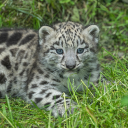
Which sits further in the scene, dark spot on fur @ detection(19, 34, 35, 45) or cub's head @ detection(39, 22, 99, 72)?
dark spot on fur @ detection(19, 34, 35, 45)

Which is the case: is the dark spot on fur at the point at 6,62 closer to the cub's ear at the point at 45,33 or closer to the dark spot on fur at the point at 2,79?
the dark spot on fur at the point at 2,79

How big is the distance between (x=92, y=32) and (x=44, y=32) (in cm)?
108

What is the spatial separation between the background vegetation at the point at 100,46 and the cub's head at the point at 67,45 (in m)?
0.62

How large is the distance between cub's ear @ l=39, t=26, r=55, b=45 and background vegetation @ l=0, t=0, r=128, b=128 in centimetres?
140

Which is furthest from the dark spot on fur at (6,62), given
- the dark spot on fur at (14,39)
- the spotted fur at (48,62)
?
the dark spot on fur at (14,39)

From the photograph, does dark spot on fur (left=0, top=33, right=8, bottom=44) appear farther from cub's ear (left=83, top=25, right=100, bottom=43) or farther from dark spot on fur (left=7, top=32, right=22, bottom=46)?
cub's ear (left=83, top=25, right=100, bottom=43)

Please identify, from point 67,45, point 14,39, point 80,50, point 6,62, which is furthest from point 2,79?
point 80,50

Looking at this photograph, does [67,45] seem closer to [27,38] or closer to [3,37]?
[27,38]

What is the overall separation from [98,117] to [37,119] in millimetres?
1253

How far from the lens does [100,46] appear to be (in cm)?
873

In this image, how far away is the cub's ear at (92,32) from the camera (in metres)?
5.62

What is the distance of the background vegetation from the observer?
164 inches

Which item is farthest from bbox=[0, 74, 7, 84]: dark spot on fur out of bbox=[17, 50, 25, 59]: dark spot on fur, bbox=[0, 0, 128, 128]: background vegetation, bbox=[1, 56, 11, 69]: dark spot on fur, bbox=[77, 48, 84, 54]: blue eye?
bbox=[77, 48, 84, 54]: blue eye

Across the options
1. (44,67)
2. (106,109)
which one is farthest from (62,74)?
(106,109)
